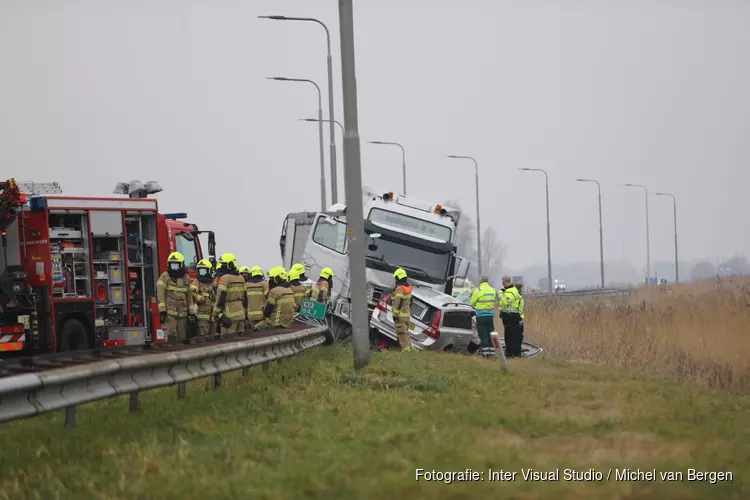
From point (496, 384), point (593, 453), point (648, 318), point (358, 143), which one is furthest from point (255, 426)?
point (648, 318)

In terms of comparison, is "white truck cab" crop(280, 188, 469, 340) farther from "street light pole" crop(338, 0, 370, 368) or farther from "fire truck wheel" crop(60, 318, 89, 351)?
"street light pole" crop(338, 0, 370, 368)

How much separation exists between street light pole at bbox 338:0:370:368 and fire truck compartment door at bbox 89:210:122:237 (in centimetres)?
697

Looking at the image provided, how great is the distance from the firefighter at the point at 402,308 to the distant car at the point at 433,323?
80 cm

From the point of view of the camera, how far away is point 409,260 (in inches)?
920

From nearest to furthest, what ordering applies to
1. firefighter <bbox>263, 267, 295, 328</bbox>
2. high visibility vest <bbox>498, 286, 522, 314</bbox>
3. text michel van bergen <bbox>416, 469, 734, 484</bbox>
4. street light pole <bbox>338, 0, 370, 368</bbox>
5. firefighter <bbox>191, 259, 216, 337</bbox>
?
text michel van bergen <bbox>416, 469, 734, 484</bbox>
street light pole <bbox>338, 0, 370, 368</bbox>
firefighter <bbox>191, 259, 216, 337</bbox>
firefighter <bbox>263, 267, 295, 328</bbox>
high visibility vest <bbox>498, 286, 522, 314</bbox>

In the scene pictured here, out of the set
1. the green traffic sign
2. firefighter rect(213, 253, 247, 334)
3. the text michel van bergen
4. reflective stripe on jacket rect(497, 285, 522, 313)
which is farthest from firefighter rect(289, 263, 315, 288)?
the text michel van bergen

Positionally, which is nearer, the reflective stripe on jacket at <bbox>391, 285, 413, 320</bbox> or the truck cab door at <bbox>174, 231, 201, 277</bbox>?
the reflective stripe on jacket at <bbox>391, 285, 413, 320</bbox>

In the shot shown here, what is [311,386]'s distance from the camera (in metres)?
12.6

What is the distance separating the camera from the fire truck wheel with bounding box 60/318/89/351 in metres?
19.6

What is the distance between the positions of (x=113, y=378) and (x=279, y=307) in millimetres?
9922

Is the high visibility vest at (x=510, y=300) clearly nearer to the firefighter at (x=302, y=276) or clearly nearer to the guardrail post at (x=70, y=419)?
the firefighter at (x=302, y=276)

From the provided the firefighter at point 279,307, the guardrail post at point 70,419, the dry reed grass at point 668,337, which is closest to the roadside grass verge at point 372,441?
the guardrail post at point 70,419

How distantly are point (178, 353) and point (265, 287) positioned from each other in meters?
8.95

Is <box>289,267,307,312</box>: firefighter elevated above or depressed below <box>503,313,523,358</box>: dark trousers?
above
